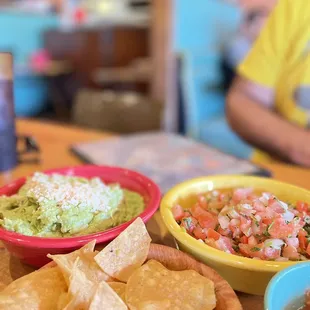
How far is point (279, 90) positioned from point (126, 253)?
1.01 meters

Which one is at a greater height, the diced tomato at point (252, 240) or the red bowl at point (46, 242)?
the diced tomato at point (252, 240)

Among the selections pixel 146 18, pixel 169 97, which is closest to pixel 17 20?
pixel 146 18

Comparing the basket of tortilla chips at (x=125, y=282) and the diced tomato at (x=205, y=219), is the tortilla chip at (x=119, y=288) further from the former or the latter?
the diced tomato at (x=205, y=219)

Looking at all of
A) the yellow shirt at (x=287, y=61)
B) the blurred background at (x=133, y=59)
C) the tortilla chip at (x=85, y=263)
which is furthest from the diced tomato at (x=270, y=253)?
A: the blurred background at (x=133, y=59)

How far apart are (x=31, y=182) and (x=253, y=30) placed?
2437 mm

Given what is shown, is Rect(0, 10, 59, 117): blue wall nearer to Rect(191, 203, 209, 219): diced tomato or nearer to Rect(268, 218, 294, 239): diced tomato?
Rect(191, 203, 209, 219): diced tomato

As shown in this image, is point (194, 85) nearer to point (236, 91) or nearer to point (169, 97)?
point (169, 97)

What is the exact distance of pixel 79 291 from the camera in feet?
1.67

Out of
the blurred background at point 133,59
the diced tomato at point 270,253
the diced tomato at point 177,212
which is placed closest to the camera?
the diced tomato at point 270,253

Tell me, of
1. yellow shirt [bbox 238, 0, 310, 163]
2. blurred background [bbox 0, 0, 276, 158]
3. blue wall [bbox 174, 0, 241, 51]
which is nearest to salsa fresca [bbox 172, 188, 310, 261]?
yellow shirt [bbox 238, 0, 310, 163]

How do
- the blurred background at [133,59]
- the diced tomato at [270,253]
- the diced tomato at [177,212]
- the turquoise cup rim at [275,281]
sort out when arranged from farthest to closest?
the blurred background at [133,59]
the diced tomato at [177,212]
the diced tomato at [270,253]
the turquoise cup rim at [275,281]

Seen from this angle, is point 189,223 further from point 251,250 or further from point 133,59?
point 133,59

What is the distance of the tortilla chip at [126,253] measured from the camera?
566 millimetres

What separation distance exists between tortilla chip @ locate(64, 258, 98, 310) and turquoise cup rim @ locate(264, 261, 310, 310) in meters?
0.21
